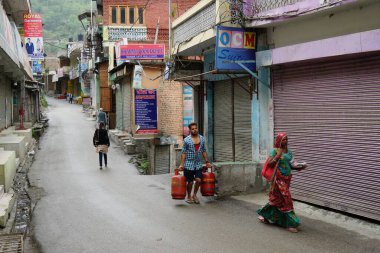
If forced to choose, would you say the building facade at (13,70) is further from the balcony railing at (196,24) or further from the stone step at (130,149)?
the stone step at (130,149)

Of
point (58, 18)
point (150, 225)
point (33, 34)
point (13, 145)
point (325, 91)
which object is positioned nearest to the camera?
point (150, 225)

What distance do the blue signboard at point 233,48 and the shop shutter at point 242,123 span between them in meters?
1.01

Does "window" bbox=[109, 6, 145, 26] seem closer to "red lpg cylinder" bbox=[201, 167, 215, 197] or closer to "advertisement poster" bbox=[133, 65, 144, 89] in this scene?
"advertisement poster" bbox=[133, 65, 144, 89]

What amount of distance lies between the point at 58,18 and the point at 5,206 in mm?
83250

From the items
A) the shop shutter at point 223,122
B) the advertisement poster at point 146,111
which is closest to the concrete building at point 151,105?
the advertisement poster at point 146,111

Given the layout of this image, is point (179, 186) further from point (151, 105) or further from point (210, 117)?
point (151, 105)

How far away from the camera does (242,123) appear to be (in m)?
11.2

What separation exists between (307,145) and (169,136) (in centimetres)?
1142

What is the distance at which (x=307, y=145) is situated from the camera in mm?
8453

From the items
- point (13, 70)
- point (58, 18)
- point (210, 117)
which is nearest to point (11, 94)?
point (13, 70)

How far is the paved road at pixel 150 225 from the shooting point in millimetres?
5957

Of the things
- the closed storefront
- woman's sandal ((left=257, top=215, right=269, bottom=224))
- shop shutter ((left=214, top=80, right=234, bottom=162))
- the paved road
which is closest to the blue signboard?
the closed storefront

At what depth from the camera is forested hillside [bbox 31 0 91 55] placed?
80.9 m

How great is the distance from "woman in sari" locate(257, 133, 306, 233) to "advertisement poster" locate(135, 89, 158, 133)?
1296 centimetres
